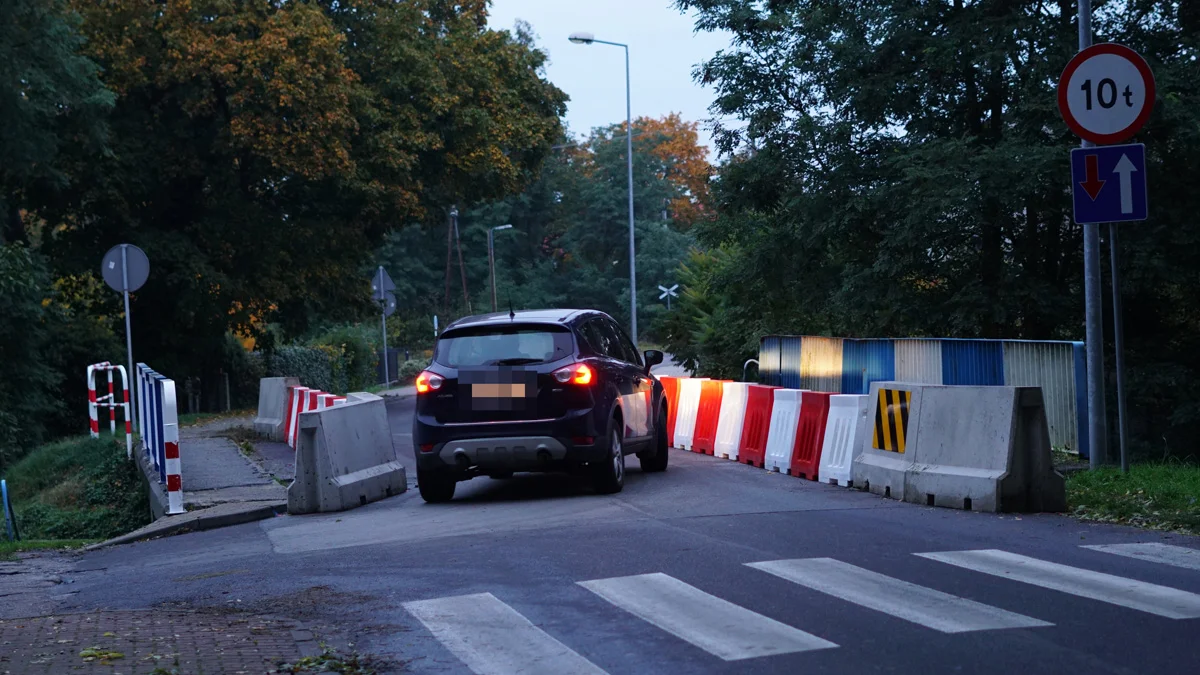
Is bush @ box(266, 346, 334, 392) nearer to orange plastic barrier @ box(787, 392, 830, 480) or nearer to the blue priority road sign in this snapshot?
orange plastic barrier @ box(787, 392, 830, 480)

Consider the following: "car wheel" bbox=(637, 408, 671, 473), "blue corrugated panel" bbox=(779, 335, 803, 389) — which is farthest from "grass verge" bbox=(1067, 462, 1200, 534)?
"blue corrugated panel" bbox=(779, 335, 803, 389)

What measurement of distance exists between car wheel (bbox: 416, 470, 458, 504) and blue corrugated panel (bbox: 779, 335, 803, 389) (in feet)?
39.7

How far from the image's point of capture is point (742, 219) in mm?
25922

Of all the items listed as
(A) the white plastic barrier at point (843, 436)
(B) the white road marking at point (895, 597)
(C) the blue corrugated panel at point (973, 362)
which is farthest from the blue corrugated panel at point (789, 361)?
(B) the white road marking at point (895, 597)

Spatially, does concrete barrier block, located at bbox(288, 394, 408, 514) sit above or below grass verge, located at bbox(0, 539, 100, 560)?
above

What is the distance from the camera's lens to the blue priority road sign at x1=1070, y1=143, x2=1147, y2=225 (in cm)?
1152

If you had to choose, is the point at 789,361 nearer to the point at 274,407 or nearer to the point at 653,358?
the point at 274,407

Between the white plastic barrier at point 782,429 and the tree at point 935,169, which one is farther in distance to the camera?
the tree at point 935,169

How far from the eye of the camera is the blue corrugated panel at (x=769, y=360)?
2514cm

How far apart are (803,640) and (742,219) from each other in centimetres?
2024

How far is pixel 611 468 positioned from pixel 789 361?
12.4 metres

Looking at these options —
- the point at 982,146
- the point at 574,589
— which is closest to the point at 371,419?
the point at 574,589

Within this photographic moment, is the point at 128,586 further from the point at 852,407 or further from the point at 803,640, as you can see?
the point at 852,407

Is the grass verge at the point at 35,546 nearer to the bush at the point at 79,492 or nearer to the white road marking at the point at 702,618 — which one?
the bush at the point at 79,492
